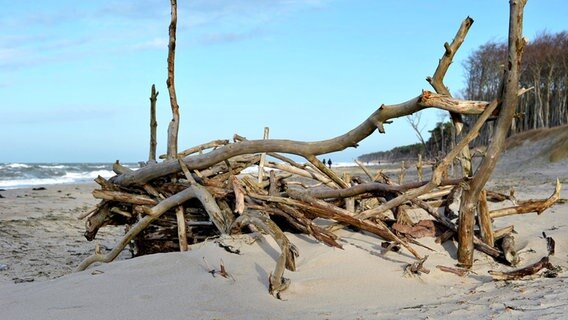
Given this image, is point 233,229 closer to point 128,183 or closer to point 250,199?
point 250,199

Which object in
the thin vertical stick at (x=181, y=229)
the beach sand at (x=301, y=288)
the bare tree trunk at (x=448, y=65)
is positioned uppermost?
the bare tree trunk at (x=448, y=65)

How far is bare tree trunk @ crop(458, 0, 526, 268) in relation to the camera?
4.15m

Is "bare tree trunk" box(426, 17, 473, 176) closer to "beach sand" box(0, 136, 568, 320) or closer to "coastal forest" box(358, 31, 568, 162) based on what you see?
"beach sand" box(0, 136, 568, 320)

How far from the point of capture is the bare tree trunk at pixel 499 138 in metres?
4.15

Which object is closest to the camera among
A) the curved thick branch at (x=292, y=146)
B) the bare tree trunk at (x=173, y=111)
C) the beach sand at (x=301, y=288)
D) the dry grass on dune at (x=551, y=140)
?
the beach sand at (x=301, y=288)

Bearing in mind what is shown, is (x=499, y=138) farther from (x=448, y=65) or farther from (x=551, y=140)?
(x=551, y=140)

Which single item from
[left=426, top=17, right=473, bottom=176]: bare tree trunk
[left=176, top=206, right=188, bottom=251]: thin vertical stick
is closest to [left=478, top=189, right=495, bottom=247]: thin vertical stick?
[left=426, top=17, right=473, bottom=176]: bare tree trunk

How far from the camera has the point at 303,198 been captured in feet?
16.4

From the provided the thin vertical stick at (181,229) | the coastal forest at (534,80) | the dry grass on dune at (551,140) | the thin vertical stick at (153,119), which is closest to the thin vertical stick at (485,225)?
the thin vertical stick at (181,229)

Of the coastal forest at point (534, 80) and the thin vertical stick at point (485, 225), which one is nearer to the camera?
the thin vertical stick at point (485, 225)

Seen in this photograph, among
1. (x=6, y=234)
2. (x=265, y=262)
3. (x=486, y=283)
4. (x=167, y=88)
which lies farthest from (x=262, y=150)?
(x=6, y=234)

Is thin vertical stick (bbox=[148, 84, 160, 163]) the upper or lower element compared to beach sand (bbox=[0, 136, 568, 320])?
upper

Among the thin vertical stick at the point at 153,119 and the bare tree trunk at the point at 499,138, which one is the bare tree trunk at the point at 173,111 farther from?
the bare tree trunk at the point at 499,138

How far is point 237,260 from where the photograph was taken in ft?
14.2
